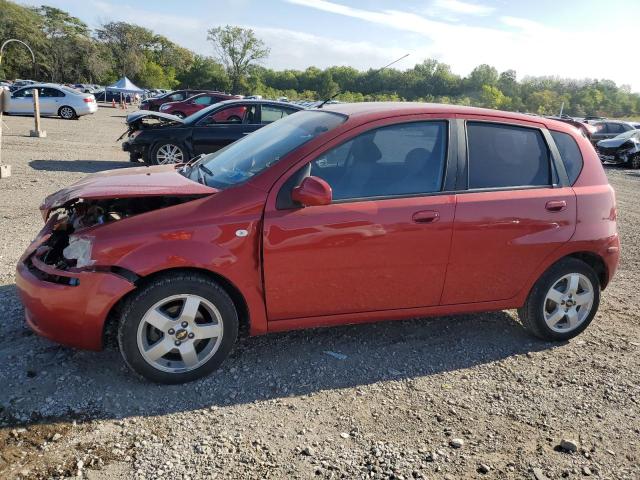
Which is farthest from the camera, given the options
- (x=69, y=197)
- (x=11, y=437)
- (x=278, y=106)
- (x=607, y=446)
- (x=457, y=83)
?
(x=457, y=83)

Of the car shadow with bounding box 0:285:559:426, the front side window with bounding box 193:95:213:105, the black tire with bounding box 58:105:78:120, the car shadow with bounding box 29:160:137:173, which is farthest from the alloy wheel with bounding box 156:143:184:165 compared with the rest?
the black tire with bounding box 58:105:78:120

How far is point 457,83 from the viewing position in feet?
282

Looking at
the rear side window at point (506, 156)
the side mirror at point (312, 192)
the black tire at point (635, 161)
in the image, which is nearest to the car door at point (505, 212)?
the rear side window at point (506, 156)

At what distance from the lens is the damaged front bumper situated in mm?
3082

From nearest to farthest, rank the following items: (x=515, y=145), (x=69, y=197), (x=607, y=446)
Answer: (x=607, y=446) < (x=69, y=197) < (x=515, y=145)

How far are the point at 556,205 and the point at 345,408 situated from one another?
2.20 m

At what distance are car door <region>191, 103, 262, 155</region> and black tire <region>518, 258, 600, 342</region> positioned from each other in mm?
7819

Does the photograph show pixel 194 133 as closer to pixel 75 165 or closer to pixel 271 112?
pixel 271 112

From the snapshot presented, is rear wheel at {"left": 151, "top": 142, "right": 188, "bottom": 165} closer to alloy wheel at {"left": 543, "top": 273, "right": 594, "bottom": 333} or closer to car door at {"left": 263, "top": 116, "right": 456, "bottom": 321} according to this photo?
car door at {"left": 263, "top": 116, "right": 456, "bottom": 321}

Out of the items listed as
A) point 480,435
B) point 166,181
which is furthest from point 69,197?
point 480,435

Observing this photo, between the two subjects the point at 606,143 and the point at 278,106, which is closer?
the point at 278,106

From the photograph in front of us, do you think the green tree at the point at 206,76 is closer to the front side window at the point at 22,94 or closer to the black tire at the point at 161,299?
the front side window at the point at 22,94

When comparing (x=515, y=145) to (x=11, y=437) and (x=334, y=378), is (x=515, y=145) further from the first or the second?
(x=11, y=437)

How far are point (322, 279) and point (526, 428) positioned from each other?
1.52 meters
